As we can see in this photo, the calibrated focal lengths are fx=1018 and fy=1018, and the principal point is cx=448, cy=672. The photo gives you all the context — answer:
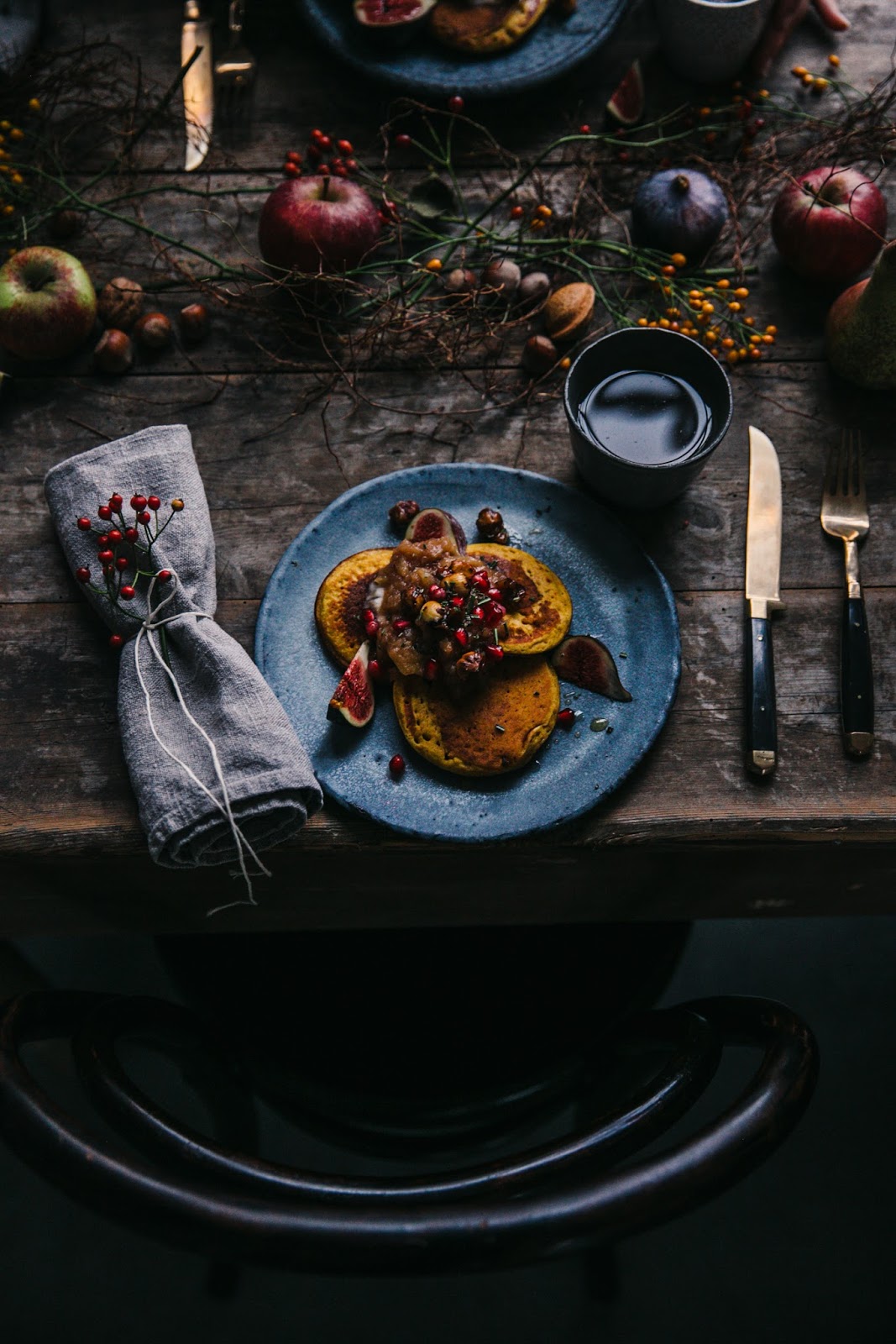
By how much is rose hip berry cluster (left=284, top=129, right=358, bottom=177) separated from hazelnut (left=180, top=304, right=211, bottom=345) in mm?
277

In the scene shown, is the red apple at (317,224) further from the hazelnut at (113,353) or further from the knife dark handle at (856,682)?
the knife dark handle at (856,682)

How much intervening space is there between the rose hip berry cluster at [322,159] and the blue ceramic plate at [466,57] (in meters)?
0.14

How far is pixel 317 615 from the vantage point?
1.37m

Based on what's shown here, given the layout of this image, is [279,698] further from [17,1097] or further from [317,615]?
[17,1097]

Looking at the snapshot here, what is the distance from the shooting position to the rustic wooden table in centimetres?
132

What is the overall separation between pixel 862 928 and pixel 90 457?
1.94 metres

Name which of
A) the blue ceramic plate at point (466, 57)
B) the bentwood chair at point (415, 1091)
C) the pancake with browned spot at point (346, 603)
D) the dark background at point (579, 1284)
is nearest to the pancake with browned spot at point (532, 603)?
the pancake with browned spot at point (346, 603)

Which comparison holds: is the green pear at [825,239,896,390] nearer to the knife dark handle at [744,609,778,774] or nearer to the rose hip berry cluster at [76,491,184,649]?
the knife dark handle at [744,609,778,774]

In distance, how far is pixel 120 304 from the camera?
5.18 feet

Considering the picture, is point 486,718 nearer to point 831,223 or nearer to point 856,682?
point 856,682

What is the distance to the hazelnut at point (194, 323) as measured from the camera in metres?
1.58

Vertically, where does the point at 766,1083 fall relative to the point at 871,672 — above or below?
below

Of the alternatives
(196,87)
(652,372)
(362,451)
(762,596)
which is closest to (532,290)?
(652,372)

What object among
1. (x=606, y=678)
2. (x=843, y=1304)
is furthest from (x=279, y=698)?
(x=843, y=1304)
